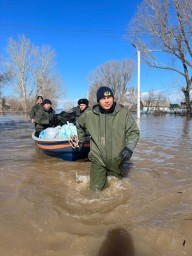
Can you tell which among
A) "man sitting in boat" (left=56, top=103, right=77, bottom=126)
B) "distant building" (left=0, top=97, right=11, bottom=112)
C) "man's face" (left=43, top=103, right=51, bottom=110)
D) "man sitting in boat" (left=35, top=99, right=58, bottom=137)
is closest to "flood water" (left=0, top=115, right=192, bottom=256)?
"man sitting in boat" (left=56, top=103, right=77, bottom=126)

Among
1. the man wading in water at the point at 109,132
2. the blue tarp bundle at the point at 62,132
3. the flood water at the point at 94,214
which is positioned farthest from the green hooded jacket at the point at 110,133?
the blue tarp bundle at the point at 62,132

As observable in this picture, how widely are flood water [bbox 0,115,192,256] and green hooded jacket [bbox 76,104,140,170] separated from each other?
52cm

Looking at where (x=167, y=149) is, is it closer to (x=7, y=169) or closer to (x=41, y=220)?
(x=7, y=169)

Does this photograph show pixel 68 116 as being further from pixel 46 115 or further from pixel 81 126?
pixel 81 126

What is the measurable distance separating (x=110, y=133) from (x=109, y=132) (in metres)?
0.02

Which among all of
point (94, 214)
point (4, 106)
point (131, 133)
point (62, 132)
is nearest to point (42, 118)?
point (62, 132)

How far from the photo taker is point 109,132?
3848mm

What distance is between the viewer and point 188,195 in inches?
166

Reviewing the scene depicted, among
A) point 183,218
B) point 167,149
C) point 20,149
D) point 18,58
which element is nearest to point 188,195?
point 183,218

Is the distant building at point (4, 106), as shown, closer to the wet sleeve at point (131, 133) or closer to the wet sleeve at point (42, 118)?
the wet sleeve at point (42, 118)

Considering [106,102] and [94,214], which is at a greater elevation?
[106,102]

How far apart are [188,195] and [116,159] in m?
1.38

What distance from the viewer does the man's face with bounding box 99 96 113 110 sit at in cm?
377

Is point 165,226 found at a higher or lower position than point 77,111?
lower
